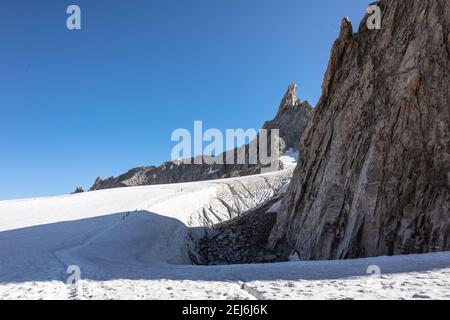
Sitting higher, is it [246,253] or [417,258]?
[417,258]

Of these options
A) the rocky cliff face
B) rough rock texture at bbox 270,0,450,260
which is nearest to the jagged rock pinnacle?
the rocky cliff face

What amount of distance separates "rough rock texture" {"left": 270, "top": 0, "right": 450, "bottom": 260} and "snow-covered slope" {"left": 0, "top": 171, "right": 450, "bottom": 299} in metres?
4.42

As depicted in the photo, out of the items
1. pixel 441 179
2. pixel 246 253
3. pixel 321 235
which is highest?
pixel 441 179

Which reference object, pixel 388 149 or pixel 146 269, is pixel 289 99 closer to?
pixel 388 149

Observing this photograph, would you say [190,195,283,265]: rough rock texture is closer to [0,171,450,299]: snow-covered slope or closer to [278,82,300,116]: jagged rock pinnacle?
[0,171,450,299]: snow-covered slope

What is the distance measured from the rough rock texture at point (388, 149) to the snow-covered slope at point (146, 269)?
174 inches

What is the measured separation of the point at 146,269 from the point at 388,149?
12.2m

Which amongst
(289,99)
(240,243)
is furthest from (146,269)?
(289,99)

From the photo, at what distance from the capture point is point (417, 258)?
941 cm

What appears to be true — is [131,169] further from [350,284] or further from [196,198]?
[350,284]

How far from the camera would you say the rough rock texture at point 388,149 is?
43.9 ft

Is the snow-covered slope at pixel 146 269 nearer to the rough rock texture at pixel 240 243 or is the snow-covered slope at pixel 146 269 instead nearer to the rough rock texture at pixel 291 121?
the rough rock texture at pixel 240 243

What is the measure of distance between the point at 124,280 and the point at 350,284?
6015 mm
